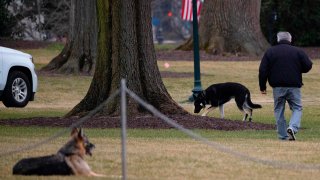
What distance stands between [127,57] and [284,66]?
381cm

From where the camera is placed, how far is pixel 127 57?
19703 mm

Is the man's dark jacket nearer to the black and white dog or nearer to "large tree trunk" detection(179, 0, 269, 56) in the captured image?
the black and white dog

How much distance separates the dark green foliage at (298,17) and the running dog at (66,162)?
40976mm

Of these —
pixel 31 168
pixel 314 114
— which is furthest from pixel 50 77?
pixel 31 168

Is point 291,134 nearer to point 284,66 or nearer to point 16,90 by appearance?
point 284,66

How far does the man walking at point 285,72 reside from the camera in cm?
1717

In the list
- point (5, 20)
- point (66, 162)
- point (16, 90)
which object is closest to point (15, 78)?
point (16, 90)

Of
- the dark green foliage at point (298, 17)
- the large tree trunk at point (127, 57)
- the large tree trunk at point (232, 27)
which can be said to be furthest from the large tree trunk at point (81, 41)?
the dark green foliage at point (298, 17)

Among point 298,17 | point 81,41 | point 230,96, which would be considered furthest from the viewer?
point 298,17

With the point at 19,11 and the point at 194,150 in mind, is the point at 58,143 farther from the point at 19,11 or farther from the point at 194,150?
the point at 19,11

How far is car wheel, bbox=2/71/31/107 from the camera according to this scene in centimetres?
2175

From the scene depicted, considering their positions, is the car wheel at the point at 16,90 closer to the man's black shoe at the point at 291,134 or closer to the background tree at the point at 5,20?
the man's black shoe at the point at 291,134

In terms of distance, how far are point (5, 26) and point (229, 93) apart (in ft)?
109

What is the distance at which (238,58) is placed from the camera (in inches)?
1741
